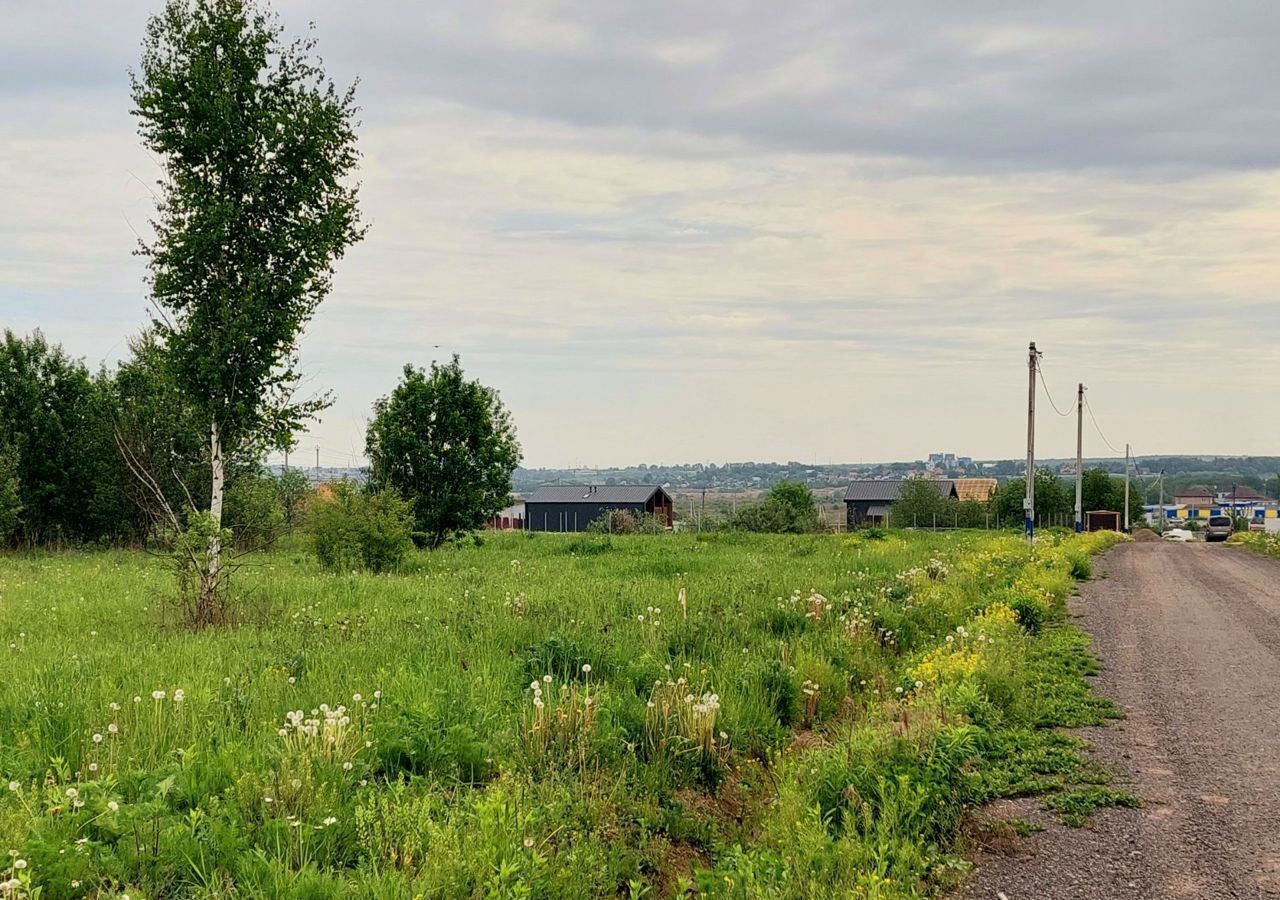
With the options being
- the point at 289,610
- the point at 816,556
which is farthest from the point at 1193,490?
the point at 289,610

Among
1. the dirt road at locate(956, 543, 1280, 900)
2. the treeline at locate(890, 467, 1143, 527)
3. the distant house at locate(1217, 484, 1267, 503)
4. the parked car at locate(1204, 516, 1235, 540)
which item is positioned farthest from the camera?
the distant house at locate(1217, 484, 1267, 503)

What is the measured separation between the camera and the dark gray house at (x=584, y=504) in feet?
319

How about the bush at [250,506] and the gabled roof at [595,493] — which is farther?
the gabled roof at [595,493]

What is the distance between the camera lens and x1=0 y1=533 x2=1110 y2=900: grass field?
4.47 metres

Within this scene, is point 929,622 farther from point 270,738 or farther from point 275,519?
point 275,519

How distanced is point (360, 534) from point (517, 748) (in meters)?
16.5

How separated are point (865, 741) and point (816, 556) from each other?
18272 millimetres

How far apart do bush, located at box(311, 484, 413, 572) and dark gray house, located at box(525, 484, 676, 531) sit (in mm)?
72483

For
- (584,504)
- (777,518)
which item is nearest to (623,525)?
(777,518)

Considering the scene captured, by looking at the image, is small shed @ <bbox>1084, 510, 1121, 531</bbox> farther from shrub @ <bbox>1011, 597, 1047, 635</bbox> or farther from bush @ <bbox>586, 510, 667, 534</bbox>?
shrub @ <bbox>1011, 597, 1047, 635</bbox>

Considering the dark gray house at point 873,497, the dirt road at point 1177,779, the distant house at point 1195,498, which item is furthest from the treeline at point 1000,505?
the distant house at point 1195,498

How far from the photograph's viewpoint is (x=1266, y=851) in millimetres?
5293

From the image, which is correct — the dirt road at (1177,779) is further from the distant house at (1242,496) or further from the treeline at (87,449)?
the distant house at (1242,496)

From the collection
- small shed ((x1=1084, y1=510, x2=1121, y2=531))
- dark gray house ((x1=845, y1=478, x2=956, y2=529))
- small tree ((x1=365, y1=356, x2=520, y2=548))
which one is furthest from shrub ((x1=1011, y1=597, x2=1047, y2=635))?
dark gray house ((x1=845, y1=478, x2=956, y2=529))
